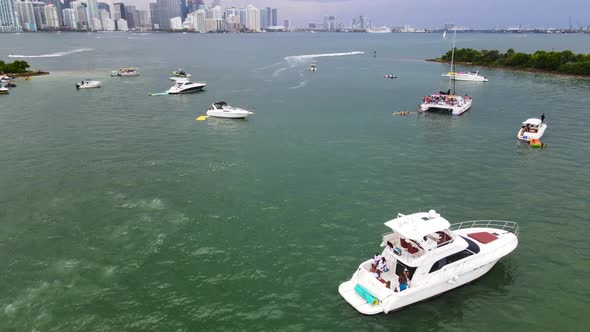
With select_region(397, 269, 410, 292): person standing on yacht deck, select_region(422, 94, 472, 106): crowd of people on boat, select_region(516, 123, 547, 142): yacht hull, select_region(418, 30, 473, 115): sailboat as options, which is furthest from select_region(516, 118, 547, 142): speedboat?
select_region(397, 269, 410, 292): person standing on yacht deck

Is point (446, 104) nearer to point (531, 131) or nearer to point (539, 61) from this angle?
point (531, 131)

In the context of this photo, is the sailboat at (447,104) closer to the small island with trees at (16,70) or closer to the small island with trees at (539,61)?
the small island with trees at (539,61)

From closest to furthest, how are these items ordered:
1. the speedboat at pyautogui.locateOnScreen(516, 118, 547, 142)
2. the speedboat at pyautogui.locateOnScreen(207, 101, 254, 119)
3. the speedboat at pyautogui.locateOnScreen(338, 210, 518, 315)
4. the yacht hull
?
the speedboat at pyautogui.locateOnScreen(338, 210, 518, 315)
the yacht hull
the speedboat at pyautogui.locateOnScreen(516, 118, 547, 142)
the speedboat at pyautogui.locateOnScreen(207, 101, 254, 119)

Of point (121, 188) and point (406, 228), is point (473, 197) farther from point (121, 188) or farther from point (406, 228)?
point (121, 188)

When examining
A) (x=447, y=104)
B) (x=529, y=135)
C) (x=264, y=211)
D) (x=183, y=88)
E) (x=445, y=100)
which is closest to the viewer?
(x=264, y=211)

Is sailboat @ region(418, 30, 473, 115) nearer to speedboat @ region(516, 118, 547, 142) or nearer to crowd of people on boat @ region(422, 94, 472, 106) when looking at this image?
crowd of people on boat @ region(422, 94, 472, 106)

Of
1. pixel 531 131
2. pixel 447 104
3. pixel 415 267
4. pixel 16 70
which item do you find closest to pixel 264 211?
pixel 415 267
